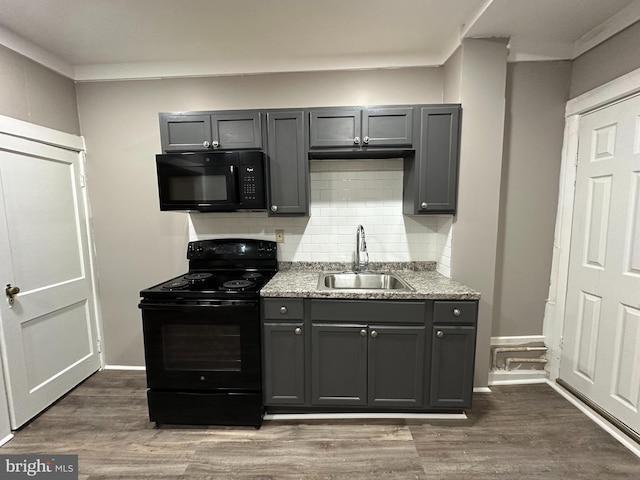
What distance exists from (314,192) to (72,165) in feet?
6.75

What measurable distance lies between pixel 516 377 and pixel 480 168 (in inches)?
69.6

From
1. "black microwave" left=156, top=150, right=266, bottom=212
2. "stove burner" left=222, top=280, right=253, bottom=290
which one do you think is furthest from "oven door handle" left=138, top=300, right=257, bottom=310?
"black microwave" left=156, top=150, right=266, bottom=212

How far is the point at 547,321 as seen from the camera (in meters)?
2.27

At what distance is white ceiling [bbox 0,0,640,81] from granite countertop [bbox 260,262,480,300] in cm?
166

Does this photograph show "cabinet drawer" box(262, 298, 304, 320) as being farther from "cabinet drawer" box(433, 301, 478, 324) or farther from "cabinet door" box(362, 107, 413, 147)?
"cabinet door" box(362, 107, 413, 147)

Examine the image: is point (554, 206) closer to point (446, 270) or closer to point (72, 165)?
point (446, 270)

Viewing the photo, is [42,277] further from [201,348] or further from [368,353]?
[368,353]

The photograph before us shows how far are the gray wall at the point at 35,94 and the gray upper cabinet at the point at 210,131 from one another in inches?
36.3

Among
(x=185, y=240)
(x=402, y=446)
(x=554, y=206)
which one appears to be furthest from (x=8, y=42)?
(x=554, y=206)

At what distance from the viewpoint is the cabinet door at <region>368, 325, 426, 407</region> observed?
1.80 m

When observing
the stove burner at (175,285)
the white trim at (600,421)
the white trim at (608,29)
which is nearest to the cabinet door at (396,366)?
the white trim at (600,421)

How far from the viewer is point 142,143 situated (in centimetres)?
237

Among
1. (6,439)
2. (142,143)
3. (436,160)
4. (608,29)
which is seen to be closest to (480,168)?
(436,160)

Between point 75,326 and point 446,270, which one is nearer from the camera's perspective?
point 446,270
